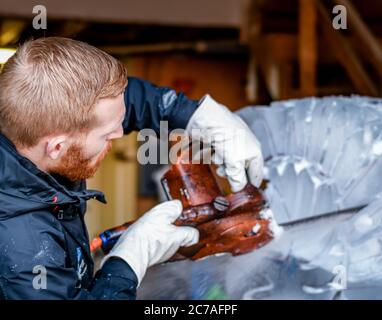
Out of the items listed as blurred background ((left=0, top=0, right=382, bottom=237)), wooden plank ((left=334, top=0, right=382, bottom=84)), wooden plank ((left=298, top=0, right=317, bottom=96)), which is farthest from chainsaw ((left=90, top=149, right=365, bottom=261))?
wooden plank ((left=298, top=0, right=317, bottom=96))

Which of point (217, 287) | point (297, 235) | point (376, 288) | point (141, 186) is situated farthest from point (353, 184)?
point (141, 186)

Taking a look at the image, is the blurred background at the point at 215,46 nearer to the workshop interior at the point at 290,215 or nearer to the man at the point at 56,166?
the workshop interior at the point at 290,215

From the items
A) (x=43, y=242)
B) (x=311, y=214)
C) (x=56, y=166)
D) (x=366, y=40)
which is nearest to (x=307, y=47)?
(x=366, y=40)

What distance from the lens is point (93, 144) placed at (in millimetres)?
1122

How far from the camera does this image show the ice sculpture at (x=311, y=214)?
1.27m

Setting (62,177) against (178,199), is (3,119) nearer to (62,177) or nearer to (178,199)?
(62,177)

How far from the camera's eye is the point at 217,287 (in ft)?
4.33

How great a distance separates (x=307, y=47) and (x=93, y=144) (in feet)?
5.88

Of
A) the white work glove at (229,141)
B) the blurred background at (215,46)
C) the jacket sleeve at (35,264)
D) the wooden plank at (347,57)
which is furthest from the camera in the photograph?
the blurred background at (215,46)

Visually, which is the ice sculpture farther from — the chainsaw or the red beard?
the red beard

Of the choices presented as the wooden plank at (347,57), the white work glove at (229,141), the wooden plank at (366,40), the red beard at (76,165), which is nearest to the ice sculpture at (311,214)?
the white work glove at (229,141)

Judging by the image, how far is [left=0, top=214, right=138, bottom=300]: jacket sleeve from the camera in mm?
1006

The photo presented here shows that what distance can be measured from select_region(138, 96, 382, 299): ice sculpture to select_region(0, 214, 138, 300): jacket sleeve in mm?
315

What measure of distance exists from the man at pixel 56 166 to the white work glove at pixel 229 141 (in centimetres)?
27
